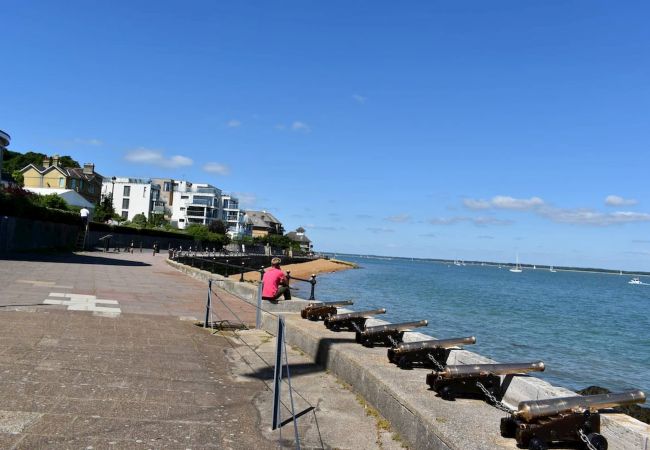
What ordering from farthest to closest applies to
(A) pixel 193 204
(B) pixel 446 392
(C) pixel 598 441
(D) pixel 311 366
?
1. (A) pixel 193 204
2. (D) pixel 311 366
3. (B) pixel 446 392
4. (C) pixel 598 441

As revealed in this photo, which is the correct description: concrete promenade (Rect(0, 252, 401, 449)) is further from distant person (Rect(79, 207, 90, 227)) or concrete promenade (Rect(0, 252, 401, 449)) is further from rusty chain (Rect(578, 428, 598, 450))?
distant person (Rect(79, 207, 90, 227))

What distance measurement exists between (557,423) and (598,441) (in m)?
0.31

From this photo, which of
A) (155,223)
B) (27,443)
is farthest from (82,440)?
(155,223)

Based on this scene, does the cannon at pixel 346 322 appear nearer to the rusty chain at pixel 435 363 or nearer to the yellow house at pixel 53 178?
the rusty chain at pixel 435 363

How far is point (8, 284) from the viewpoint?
15.4m

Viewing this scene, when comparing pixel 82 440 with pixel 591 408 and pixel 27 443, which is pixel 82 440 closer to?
pixel 27 443

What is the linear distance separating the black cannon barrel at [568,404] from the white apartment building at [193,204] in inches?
4684

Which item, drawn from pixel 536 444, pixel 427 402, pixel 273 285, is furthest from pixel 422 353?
pixel 273 285

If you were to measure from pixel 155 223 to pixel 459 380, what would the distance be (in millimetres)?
97259

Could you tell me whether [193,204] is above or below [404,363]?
above

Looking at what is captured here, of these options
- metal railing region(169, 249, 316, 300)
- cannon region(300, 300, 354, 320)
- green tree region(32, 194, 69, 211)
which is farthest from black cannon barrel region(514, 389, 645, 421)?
green tree region(32, 194, 69, 211)

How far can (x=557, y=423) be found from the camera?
4.32m

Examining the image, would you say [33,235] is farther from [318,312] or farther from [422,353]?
[422,353]

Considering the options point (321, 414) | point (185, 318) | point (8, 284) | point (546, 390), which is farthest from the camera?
point (8, 284)
